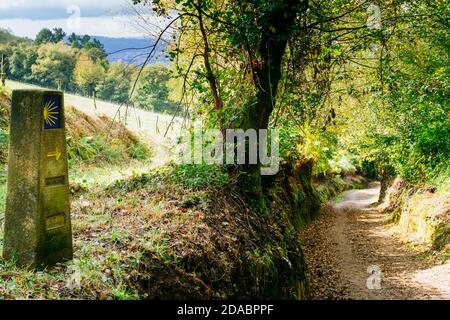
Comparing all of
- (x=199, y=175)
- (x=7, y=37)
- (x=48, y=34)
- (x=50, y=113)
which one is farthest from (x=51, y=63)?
(x=50, y=113)

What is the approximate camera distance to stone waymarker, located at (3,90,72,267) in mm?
4457

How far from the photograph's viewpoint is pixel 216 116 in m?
8.65

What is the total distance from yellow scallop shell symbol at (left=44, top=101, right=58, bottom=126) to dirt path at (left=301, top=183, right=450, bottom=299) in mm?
7487

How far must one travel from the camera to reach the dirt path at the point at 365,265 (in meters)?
10.2

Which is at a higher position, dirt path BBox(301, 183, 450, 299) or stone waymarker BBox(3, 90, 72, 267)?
stone waymarker BBox(3, 90, 72, 267)

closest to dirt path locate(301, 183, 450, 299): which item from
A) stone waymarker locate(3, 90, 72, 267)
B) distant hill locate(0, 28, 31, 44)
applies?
stone waymarker locate(3, 90, 72, 267)

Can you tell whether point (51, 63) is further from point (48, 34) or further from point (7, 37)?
point (48, 34)

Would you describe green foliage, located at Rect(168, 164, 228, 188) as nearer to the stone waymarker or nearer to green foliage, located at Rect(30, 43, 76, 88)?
the stone waymarker

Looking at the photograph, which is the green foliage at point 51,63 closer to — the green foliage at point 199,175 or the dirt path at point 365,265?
the dirt path at point 365,265

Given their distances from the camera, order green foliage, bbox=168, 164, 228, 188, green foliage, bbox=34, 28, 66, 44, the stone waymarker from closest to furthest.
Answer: the stone waymarker < green foliage, bbox=168, 164, 228, 188 < green foliage, bbox=34, 28, 66, 44
